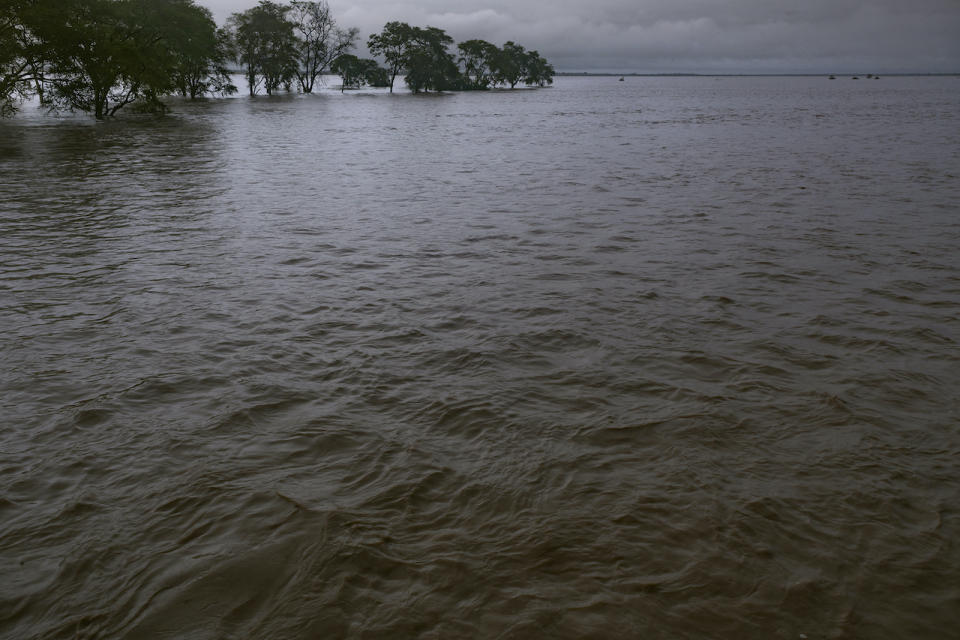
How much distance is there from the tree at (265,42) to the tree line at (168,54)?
158mm

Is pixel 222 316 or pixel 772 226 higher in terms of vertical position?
pixel 772 226

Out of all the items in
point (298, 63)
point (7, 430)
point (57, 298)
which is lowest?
point (7, 430)

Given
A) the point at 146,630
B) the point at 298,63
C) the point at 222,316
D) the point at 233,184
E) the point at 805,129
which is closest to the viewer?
the point at 146,630

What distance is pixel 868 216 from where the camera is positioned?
14.8m

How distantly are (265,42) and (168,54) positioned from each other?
48511mm

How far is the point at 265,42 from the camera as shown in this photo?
312 ft

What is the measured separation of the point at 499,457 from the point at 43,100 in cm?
5598

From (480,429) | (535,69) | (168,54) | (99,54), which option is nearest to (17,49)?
(99,54)

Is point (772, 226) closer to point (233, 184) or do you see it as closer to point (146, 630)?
point (146, 630)

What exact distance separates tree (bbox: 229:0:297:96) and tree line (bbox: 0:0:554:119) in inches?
6.2

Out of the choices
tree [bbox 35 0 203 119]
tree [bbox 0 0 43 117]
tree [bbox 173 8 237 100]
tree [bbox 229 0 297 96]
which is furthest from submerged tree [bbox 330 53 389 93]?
tree [bbox 0 0 43 117]

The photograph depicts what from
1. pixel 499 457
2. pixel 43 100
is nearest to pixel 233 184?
pixel 499 457

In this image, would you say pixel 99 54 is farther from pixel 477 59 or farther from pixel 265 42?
pixel 477 59

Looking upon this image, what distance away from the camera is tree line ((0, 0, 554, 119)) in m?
38.7
